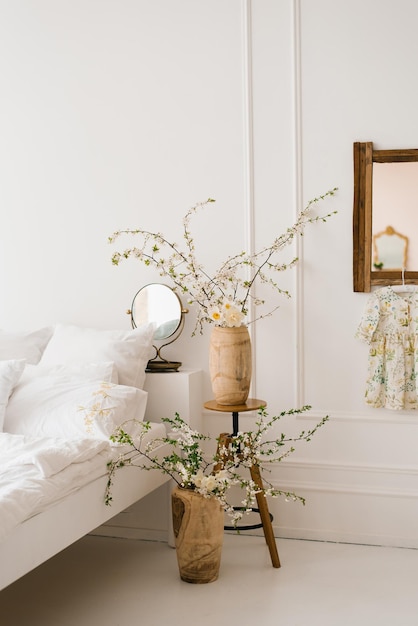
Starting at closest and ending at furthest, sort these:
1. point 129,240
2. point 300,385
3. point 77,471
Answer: point 77,471, point 300,385, point 129,240

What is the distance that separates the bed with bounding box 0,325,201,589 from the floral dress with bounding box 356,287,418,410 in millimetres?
860

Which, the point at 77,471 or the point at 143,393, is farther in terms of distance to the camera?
the point at 143,393

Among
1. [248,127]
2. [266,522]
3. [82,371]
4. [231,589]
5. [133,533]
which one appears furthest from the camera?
[133,533]

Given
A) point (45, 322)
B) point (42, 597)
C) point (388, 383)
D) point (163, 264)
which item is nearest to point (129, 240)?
point (163, 264)

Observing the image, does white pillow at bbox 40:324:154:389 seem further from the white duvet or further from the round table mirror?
the white duvet

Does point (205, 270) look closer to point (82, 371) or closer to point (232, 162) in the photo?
point (232, 162)

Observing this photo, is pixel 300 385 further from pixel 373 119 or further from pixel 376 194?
pixel 373 119

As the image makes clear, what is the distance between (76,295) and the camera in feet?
12.1

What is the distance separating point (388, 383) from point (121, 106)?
1796 mm

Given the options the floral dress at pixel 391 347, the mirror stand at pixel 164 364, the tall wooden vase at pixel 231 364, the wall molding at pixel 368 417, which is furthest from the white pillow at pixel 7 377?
the floral dress at pixel 391 347

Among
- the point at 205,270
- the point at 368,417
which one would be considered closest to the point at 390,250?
the point at 368,417

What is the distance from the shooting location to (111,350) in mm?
3287

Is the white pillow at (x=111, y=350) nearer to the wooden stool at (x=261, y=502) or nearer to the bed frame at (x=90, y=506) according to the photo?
the bed frame at (x=90, y=506)

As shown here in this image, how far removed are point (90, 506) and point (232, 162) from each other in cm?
169
